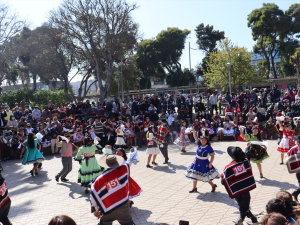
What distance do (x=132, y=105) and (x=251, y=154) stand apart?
11.5m

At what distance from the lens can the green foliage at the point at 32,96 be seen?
26438 mm

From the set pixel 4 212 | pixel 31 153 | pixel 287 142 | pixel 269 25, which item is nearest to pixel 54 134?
pixel 31 153

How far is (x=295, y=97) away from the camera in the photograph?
672 inches

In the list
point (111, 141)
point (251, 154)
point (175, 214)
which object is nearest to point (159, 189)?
point (175, 214)

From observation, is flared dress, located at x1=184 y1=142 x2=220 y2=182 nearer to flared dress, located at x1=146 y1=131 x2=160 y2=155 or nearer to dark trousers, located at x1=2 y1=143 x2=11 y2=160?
flared dress, located at x1=146 y1=131 x2=160 y2=155

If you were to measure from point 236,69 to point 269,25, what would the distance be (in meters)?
14.7

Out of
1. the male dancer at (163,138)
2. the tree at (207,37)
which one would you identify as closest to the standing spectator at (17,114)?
A: the male dancer at (163,138)

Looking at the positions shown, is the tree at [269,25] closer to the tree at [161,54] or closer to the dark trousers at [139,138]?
the tree at [161,54]

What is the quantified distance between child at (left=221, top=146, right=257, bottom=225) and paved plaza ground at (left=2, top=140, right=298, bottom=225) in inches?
24.6

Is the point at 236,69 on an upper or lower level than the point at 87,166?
upper

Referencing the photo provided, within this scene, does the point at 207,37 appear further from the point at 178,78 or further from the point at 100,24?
the point at 100,24

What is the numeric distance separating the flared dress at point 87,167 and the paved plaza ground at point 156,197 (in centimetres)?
52

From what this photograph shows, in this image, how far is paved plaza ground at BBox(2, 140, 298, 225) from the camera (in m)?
5.93

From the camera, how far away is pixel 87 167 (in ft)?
24.4
